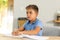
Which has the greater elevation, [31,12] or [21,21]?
[31,12]

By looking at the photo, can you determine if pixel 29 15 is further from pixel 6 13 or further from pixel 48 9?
pixel 6 13

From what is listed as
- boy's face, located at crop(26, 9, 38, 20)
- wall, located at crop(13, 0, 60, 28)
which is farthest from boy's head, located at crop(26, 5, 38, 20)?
wall, located at crop(13, 0, 60, 28)

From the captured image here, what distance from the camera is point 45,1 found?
9.79 feet

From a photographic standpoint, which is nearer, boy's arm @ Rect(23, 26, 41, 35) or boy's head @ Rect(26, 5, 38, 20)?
boy's arm @ Rect(23, 26, 41, 35)

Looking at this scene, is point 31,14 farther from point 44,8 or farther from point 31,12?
point 44,8

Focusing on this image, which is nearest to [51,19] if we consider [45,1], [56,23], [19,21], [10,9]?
[56,23]

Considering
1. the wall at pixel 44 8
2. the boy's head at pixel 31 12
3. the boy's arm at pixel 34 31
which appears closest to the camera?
the boy's arm at pixel 34 31

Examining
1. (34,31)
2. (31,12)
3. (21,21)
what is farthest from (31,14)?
(21,21)

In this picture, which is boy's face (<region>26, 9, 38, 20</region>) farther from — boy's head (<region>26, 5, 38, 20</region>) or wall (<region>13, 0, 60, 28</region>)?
wall (<region>13, 0, 60, 28</region>)

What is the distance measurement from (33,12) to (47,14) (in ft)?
4.13

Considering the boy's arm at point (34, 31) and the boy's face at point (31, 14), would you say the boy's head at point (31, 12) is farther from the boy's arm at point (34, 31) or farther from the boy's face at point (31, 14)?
the boy's arm at point (34, 31)

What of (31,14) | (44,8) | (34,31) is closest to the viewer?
(34,31)

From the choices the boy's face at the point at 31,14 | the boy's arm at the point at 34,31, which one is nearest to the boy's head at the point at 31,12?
the boy's face at the point at 31,14

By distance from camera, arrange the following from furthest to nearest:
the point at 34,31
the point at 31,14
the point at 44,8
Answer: the point at 44,8 < the point at 31,14 < the point at 34,31
